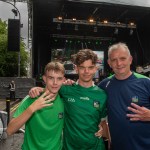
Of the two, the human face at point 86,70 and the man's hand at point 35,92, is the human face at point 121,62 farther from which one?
the man's hand at point 35,92

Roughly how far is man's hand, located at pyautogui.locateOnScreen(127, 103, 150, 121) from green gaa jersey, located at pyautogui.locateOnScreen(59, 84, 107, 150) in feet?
1.16

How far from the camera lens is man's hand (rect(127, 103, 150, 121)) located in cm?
296

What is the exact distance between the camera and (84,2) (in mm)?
18500

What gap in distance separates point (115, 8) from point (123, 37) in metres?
6.52

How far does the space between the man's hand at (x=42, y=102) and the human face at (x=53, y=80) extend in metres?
0.08

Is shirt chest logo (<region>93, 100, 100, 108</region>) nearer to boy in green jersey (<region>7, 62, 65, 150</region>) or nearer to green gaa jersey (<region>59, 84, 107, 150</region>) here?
green gaa jersey (<region>59, 84, 107, 150</region>)

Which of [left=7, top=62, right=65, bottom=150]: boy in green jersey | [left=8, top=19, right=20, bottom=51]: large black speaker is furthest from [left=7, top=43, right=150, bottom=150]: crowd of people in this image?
[left=8, top=19, right=20, bottom=51]: large black speaker

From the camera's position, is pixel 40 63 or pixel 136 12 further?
pixel 40 63

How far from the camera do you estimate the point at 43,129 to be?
288 centimetres

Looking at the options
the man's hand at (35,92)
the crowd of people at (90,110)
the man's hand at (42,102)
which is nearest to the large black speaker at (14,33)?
the crowd of people at (90,110)

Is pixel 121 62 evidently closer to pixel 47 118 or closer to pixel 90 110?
pixel 90 110

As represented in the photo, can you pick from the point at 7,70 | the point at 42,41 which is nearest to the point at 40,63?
the point at 42,41

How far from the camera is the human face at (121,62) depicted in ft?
10.8

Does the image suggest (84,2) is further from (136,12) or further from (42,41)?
(42,41)
